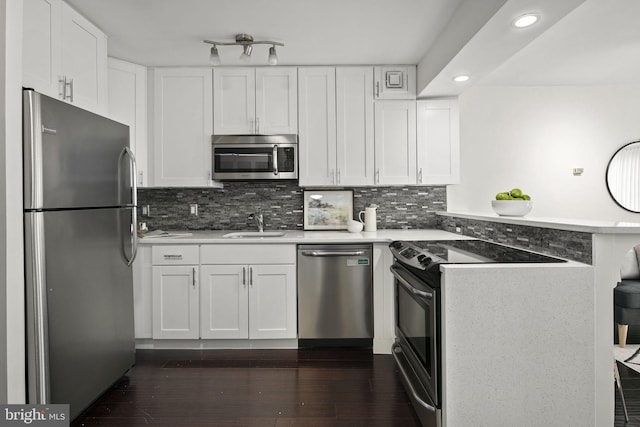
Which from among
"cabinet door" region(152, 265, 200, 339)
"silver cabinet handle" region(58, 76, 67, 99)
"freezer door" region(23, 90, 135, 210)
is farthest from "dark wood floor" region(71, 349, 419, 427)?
"silver cabinet handle" region(58, 76, 67, 99)

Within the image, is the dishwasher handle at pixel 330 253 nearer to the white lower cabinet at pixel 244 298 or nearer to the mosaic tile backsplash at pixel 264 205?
the white lower cabinet at pixel 244 298

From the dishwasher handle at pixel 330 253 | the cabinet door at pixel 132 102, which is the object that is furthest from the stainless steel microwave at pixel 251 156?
the dishwasher handle at pixel 330 253

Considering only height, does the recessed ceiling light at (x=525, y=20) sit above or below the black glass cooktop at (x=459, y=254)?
above

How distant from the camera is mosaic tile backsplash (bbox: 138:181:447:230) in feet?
12.1

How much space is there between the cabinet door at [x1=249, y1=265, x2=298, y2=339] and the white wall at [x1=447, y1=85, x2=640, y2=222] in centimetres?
187

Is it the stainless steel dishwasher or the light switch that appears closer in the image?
the stainless steel dishwasher

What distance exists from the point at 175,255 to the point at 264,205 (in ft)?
3.34

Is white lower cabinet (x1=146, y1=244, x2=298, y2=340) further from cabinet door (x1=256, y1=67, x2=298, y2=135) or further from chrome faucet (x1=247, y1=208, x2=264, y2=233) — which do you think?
cabinet door (x1=256, y1=67, x2=298, y2=135)

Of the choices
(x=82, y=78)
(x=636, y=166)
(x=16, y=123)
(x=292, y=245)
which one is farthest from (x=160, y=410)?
(x=636, y=166)

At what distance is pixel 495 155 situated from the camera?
379cm

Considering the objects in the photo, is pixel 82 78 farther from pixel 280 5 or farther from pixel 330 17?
pixel 330 17

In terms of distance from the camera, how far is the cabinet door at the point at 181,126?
10.9 ft

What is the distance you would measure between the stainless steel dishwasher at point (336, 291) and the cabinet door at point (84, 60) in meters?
1.82

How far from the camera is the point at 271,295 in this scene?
3.00 m
